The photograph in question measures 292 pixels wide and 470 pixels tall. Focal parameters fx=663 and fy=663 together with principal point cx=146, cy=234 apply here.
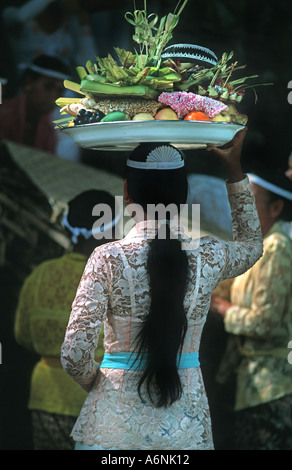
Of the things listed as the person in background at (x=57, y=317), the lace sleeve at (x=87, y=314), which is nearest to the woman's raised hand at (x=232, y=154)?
the lace sleeve at (x=87, y=314)

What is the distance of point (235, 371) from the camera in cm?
338

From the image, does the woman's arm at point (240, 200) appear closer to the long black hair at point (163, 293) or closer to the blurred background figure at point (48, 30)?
the long black hair at point (163, 293)

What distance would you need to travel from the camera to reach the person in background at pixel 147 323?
5.62ft

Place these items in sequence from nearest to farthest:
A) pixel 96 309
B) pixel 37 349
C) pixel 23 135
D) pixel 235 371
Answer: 1. pixel 96 309
2. pixel 37 349
3. pixel 235 371
4. pixel 23 135

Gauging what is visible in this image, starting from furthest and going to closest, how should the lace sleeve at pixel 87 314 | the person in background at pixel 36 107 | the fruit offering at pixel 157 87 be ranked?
the person in background at pixel 36 107, the fruit offering at pixel 157 87, the lace sleeve at pixel 87 314

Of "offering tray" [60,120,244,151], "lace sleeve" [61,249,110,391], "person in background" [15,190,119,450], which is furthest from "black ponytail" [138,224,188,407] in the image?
"person in background" [15,190,119,450]

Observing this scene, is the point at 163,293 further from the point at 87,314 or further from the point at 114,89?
the point at 114,89

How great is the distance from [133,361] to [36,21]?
2.84 metres

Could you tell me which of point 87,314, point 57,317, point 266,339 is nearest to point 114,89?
point 87,314

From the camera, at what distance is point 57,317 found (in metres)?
2.99

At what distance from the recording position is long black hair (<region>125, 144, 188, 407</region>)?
1.72 metres

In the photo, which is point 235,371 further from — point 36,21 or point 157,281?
point 36,21

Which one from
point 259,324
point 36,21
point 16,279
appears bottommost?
point 259,324
